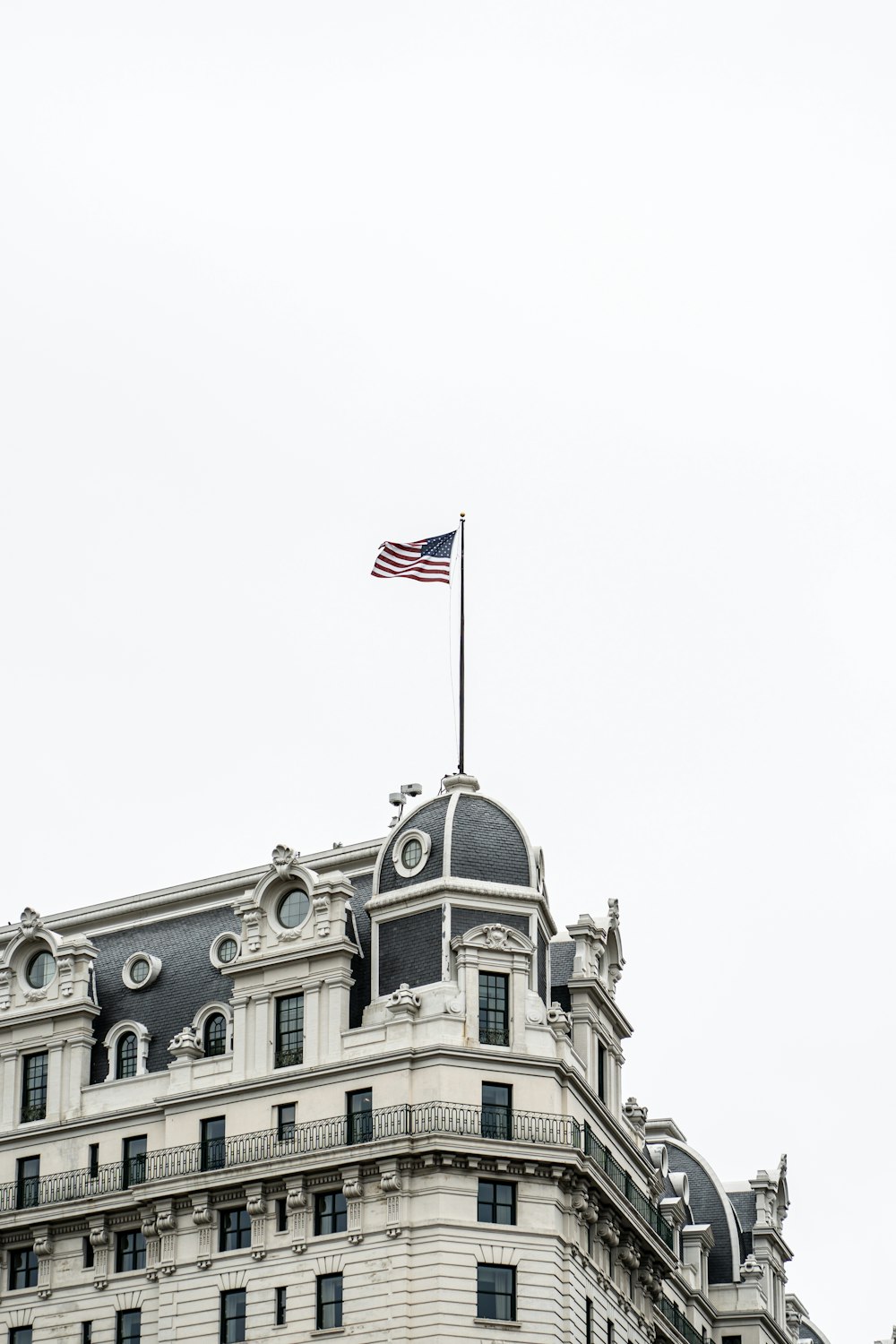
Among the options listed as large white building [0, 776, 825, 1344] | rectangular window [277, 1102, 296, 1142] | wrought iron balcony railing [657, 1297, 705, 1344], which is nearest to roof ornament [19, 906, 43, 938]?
large white building [0, 776, 825, 1344]

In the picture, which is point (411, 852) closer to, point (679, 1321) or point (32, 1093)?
point (32, 1093)

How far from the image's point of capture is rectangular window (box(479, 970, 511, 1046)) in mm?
98562

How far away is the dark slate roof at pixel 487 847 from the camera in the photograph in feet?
331

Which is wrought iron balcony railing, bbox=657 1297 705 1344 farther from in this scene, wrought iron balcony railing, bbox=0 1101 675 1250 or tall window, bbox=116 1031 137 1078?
tall window, bbox=116 1031 137 1078

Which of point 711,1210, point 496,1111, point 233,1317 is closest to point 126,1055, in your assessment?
point 233,1317

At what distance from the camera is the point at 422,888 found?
100 metres

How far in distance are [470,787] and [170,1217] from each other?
1930 cm

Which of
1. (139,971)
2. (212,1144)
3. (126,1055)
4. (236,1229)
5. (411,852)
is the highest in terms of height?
(411,852)

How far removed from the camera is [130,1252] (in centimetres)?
10150

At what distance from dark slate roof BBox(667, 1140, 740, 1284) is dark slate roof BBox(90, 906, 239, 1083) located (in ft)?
103

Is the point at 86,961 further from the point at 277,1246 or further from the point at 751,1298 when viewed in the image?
the point at 751,1298

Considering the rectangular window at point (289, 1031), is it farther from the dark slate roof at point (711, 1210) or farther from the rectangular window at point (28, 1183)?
the dark slate roof at point (711, 1210)

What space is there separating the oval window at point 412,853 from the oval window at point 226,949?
8104 mm

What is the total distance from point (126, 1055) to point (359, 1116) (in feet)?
40.2
